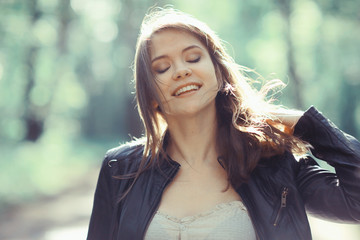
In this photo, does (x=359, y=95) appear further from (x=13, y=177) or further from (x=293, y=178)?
(x=293, y=178)

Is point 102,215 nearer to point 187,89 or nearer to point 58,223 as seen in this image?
point 187,89

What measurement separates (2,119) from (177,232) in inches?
855

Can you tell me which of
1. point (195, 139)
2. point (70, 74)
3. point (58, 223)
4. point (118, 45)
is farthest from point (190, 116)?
point (70, 74)

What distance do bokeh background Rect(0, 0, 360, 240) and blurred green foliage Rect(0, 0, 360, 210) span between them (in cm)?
5

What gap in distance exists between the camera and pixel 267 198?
2654 mm

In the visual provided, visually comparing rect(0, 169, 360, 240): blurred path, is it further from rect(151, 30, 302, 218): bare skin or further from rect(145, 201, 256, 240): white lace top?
rect(145, 201, 256, 240): white lace top

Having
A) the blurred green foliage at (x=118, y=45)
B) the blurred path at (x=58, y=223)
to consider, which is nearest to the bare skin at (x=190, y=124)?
the blurred path at (x=58, y=223)

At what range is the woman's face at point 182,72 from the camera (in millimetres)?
2820

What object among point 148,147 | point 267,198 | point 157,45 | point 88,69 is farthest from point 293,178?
point 88,69

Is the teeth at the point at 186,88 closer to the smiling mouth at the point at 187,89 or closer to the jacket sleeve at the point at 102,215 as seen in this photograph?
the smiling mouth at the point at 187,89

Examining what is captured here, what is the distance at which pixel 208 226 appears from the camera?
99.1 inches

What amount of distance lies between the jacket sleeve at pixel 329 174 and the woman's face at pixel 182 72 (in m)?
0.72

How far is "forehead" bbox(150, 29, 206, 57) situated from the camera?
2865 millimetres

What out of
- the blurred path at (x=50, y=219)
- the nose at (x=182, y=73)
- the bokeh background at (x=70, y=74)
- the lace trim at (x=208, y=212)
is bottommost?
the lace trim at (x=208, y=212)
